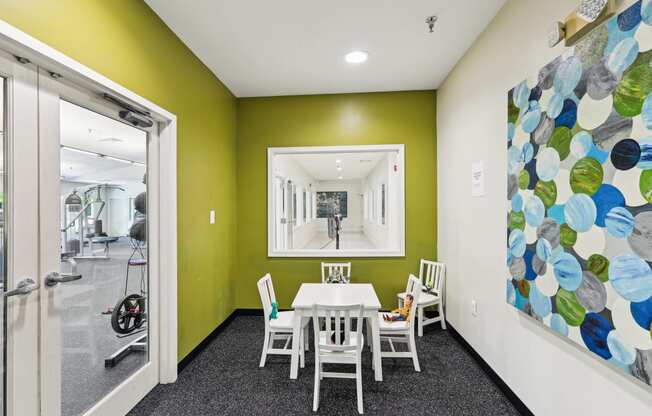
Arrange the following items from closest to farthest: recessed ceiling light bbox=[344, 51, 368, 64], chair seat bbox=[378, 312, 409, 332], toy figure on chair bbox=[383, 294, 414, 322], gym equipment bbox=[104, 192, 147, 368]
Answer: gym equipment bbox=[104, 192, 147, 368] < chair seat bbox=[378, 312, 409, 332] < toy figure on chair bbox=[383, 294, 414, 322] < recessed ceiling light bbox=[344, 51, 368, 64]

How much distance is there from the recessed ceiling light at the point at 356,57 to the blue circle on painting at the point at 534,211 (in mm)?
1883

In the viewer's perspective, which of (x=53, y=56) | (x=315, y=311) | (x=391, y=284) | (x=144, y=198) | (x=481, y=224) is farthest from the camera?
(x=391, y=284)

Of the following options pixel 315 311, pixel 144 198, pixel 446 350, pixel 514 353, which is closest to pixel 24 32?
pixel 144 198

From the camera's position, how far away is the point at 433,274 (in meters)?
3.36

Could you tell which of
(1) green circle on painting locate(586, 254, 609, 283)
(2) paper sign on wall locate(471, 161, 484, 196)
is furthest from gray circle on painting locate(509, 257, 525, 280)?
(2) paper sign on wall locate(471, 161, 484, 196)

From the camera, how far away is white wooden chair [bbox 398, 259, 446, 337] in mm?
2988

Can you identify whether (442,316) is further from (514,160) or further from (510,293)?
(514,160)

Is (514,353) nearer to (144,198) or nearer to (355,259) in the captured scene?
(355,259)

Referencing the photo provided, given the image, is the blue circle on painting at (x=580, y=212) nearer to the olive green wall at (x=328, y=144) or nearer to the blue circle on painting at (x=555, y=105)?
the blue circle on painting at (x=555, y=105)

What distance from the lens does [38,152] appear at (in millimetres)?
1355

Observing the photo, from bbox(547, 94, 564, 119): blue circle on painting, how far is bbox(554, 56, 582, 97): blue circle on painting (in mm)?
24

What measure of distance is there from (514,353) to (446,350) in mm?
881

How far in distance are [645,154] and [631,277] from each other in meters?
0.47

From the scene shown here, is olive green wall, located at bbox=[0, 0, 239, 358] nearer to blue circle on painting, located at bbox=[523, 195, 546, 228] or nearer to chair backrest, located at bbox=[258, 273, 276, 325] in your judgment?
chair backrest, located at bbox=[258, 273, 276, 325]
